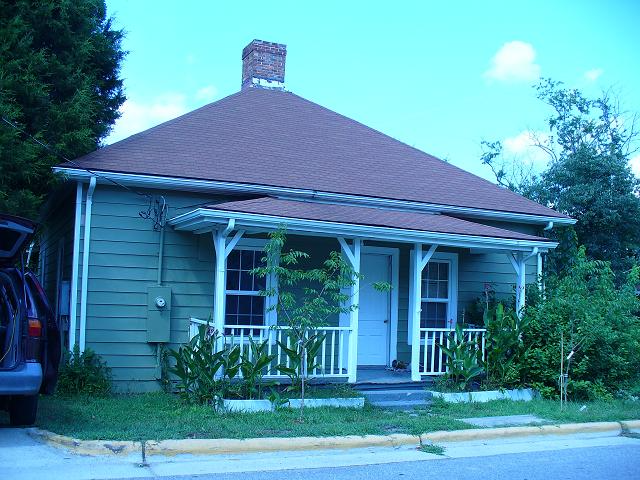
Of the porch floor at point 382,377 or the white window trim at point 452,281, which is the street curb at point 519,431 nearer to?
the porch floor at point 382,377

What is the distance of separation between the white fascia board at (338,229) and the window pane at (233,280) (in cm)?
108

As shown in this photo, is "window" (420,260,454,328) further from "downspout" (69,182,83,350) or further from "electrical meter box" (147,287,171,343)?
"downspout" (69,182,83,350)

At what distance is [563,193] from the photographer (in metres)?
19.0

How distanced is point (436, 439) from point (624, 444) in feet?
7.62

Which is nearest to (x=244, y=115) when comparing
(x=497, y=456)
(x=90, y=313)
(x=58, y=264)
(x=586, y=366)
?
(x=58, y=264)

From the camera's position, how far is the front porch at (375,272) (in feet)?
32.3

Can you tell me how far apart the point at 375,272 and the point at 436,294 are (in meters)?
1.35

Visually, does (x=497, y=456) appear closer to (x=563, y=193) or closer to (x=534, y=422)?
(x=534, y=422)

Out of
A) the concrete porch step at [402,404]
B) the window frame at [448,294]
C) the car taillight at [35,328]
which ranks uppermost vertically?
the window frame at [448,294]

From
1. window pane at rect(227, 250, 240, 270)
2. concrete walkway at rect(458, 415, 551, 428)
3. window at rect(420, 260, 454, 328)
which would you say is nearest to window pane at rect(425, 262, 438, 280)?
window at rect(420, 260, 454, 328)

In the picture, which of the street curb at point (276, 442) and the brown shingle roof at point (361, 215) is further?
the brown shingle roof at point (361, 215)

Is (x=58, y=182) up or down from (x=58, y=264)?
up

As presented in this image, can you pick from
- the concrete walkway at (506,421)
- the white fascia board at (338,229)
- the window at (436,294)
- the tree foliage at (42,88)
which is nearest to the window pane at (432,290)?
the window at (436,294)

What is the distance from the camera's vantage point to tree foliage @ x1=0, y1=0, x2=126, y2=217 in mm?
9594
